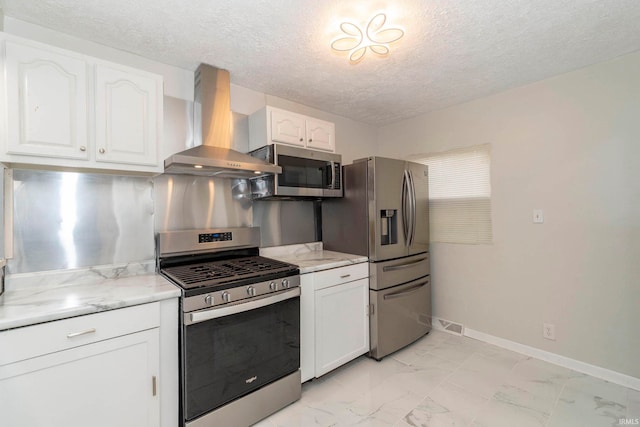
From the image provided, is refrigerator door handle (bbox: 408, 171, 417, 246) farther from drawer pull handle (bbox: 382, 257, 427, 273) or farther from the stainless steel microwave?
the stainless steel microwave

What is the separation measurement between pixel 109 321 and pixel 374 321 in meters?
1.91

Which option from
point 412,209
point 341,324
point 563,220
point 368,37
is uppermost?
point 368,37

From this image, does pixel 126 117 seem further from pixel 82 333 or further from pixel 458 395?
pixel 458 395

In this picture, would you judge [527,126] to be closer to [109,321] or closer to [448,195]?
[448,195]

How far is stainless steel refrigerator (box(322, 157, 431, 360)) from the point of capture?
250cm

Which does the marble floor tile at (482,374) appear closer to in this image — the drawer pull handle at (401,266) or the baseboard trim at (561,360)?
the baseboard trim at (561,360)

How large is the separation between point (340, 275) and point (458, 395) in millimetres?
1169

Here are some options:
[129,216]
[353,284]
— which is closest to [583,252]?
[353,284]

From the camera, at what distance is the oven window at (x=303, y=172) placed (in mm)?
2348

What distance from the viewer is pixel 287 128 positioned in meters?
2.47

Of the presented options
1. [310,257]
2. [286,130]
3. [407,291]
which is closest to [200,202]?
[286,130]

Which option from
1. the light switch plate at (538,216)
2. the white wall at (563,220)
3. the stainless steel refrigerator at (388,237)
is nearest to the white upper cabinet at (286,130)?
the stainless steel refrigerator at (388,237)

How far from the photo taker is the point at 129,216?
78.2 inches

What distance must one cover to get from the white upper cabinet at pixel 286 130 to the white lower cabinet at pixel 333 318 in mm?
1155
